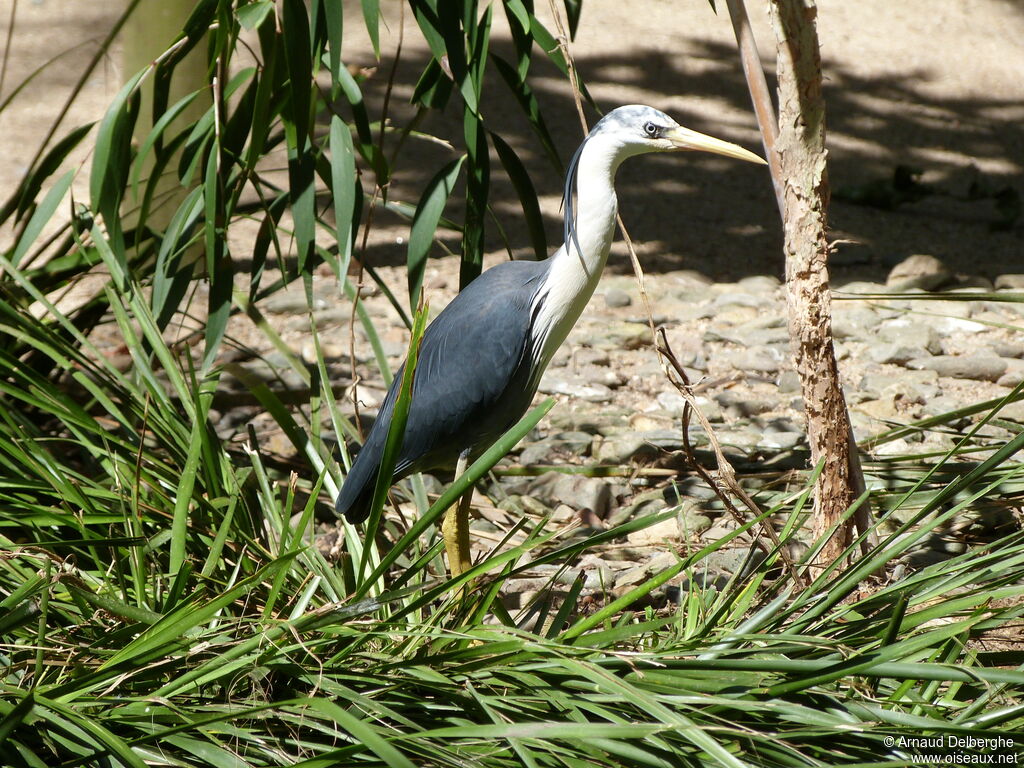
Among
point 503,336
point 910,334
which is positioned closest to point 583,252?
point 503,336

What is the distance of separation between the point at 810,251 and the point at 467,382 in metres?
0.80

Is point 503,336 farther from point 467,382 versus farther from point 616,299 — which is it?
point 616,299

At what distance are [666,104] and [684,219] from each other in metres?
1.25

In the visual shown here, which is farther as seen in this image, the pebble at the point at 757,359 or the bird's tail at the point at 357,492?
the pebble at the point at 757,359

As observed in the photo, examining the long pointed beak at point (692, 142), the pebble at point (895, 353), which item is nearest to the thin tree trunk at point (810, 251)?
the long pointed beak at point (692, 142)

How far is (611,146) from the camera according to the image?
2119 millimetres

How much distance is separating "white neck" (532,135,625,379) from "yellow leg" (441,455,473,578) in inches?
14.8

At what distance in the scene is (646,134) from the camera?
2.10 m

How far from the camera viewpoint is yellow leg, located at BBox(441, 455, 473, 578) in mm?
2386

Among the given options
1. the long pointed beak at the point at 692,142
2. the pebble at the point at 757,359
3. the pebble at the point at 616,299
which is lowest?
the pebble at the point at 757,359

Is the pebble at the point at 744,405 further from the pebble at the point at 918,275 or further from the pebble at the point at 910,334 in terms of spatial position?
the pebble at the point at 918,275

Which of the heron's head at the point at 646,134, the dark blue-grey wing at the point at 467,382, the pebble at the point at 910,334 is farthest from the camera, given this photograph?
the pebble at the point at 910,334

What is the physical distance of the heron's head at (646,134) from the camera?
210cm

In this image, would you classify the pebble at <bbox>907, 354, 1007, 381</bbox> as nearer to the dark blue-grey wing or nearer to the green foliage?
the green foliage
